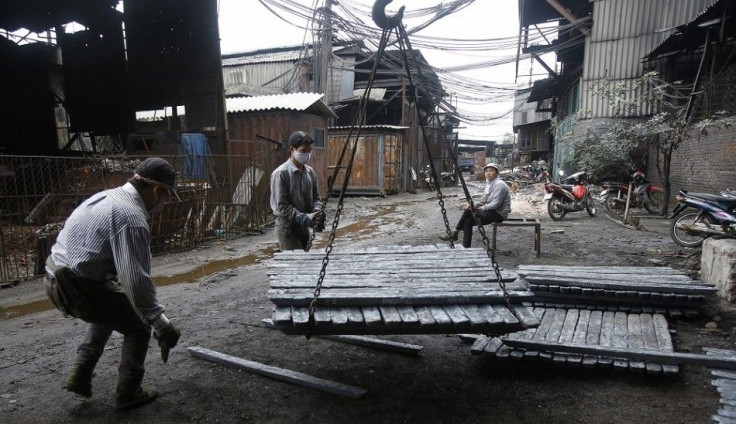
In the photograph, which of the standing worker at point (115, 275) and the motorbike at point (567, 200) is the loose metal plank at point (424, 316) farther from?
the motorbike at point (567, 200)

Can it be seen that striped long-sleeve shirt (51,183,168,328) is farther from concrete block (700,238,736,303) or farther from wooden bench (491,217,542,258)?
wooden bench (491,217,542,258)

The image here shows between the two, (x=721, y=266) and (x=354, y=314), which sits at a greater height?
(x=354, y=314)

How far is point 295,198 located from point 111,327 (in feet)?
6.35

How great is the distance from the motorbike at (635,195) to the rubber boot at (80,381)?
11.1 meters

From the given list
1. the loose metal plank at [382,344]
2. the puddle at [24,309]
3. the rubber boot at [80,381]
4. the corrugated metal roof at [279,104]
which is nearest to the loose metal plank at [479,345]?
the loose metal plank at [382,344]

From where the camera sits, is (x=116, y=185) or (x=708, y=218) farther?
(x=116, y=185)

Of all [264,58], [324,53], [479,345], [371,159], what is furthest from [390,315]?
[264,58]

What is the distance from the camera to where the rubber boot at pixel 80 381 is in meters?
2.58

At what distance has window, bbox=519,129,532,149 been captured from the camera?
31291 millimetres

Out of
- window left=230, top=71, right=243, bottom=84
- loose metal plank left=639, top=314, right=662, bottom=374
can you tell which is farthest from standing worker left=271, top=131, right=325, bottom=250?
window left=230, top=71, right=243, bottom=84

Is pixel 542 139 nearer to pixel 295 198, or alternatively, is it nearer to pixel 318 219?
pixel 295 198

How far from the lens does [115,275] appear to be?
252 centimetres

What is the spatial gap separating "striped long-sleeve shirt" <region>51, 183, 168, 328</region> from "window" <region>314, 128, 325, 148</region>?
11.5 m

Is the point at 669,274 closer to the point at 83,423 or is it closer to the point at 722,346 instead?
the point at 722,346
